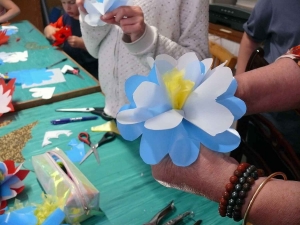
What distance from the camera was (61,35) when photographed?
5.63ft

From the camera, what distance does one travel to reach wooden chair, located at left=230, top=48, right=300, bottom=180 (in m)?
0.79

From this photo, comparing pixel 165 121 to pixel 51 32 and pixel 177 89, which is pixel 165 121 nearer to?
pixel 177 89

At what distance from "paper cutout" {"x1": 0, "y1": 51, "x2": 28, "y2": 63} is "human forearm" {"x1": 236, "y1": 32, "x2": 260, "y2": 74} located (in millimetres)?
956

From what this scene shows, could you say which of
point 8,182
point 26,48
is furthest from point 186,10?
point 26,48

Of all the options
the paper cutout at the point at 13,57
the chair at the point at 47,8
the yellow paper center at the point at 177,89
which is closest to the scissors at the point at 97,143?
the yellow paper center at the point at 177,89

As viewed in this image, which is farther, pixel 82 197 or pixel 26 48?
pixel 26 48

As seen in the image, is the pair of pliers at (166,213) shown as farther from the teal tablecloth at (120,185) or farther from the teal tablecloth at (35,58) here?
the teal tablecloth at (35,58)

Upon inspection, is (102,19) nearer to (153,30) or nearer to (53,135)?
(153,30)

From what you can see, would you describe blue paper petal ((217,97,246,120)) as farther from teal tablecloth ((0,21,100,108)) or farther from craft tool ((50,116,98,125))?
teal tablecloth ((0,21,100,108))

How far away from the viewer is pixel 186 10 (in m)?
0.96

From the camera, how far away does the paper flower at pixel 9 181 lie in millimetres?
726

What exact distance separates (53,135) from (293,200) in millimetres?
714

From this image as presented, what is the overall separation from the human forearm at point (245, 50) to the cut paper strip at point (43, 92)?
0.70 m

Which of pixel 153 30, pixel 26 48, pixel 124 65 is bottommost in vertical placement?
pixel 26 48
